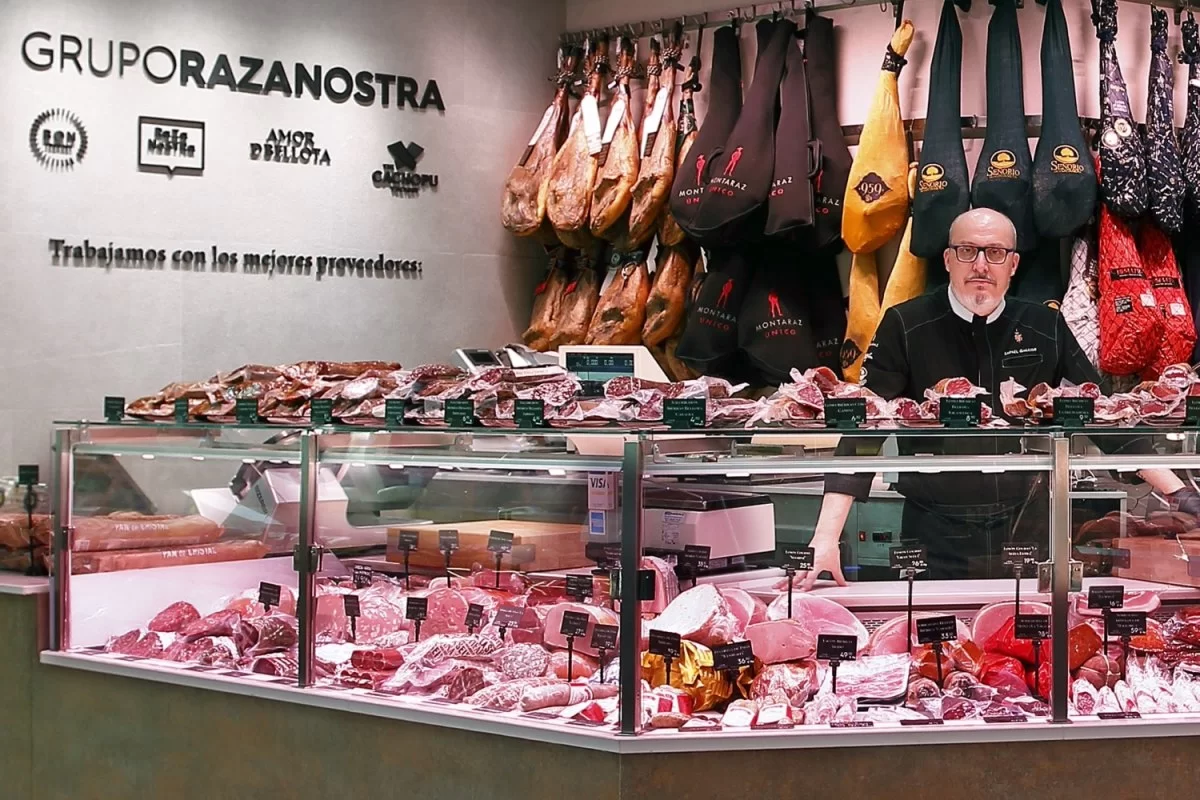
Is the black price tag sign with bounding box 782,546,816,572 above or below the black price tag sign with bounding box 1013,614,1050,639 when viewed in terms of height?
above

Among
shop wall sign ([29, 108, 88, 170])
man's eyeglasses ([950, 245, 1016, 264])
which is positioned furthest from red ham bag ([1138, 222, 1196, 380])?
shop wall sign ([29, 108, 88, 170])

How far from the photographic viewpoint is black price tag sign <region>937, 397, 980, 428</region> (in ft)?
9.25

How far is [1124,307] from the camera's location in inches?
191

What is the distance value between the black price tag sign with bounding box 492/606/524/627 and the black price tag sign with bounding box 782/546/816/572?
614 millimetres

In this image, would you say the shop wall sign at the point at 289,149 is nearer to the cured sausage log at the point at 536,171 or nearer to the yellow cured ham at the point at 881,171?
the cured sausage log at the point at 536,171

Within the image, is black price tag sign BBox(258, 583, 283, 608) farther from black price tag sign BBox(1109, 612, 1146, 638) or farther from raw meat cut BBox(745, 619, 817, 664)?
black price tag sign BBox(1109, 612, 1146, 638)

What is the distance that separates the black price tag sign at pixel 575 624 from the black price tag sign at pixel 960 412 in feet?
2.80

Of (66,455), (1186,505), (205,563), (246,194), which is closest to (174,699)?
(205,563)

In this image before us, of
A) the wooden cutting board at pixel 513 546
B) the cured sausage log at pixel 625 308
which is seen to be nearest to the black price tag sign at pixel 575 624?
the wooden cutting board at pixel 513 546

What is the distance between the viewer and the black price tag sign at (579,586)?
2.95 meters

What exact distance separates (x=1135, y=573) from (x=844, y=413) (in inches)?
30.3

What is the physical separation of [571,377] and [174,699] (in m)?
1.21

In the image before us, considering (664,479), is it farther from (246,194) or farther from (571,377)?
(246,194)

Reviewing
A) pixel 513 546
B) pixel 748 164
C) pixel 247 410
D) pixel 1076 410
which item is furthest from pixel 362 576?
pixel 748 164
